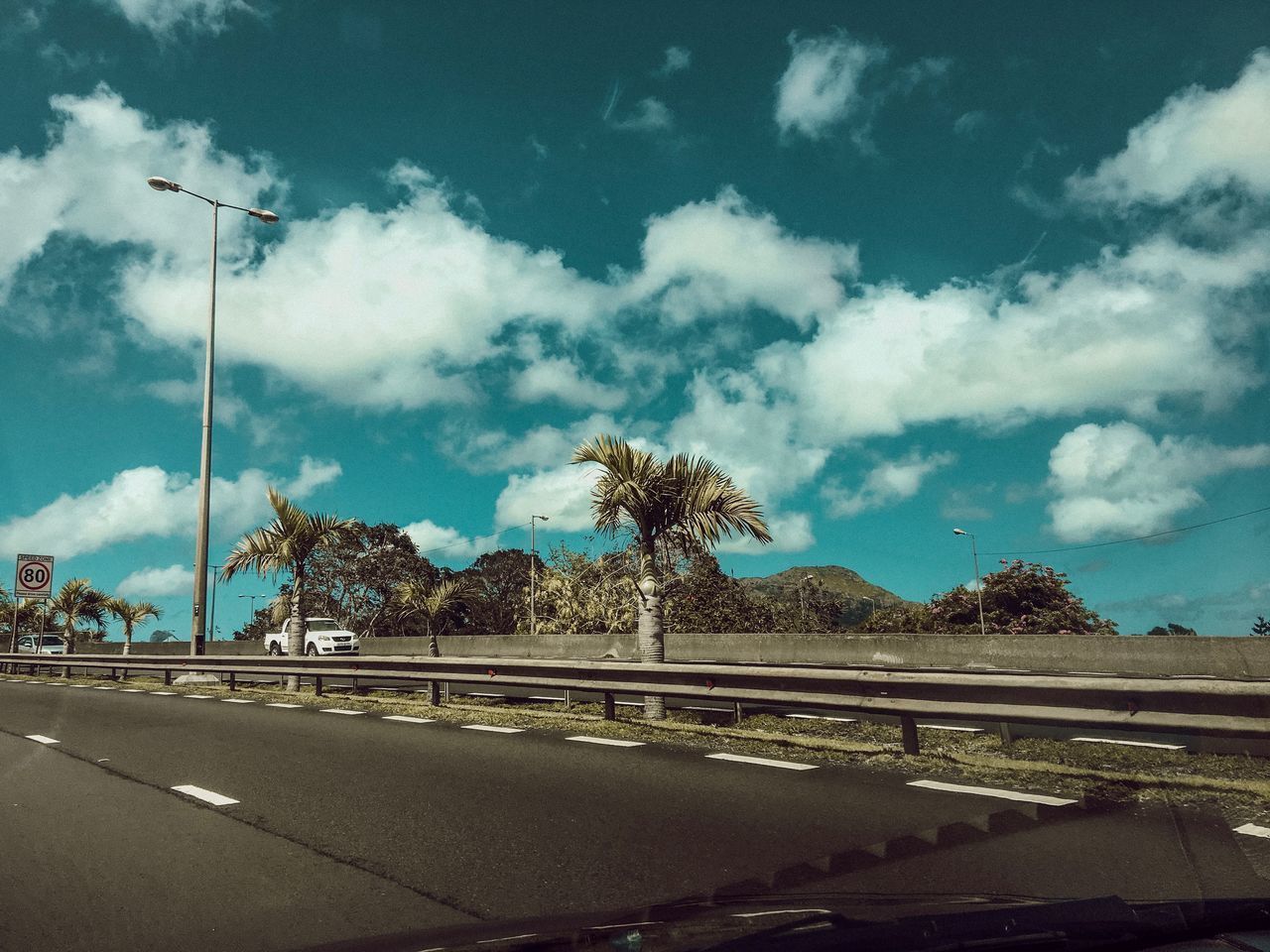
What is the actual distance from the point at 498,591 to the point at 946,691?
8561 centimetres

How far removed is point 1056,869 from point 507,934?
9.86 ft

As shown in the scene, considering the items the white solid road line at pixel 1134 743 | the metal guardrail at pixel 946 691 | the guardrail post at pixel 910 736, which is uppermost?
the metal guardrail at pixel 946 691

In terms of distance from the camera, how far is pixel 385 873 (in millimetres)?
5035

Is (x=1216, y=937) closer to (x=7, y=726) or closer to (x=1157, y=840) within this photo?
(x=1157, y=840)

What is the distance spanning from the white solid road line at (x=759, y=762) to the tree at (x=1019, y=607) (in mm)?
41244

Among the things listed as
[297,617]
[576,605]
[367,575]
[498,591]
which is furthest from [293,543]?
[498,591]

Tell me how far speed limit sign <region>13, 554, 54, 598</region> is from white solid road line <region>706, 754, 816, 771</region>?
2789 centimetres

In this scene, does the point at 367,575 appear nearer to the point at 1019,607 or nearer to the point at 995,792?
the point at 1019,607

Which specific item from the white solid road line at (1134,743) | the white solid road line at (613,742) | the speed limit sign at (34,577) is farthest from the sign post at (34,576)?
the white solid road line at (1134,743)

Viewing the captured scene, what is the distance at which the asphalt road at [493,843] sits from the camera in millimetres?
4434

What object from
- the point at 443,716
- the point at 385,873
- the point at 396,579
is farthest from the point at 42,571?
the point at 396,579

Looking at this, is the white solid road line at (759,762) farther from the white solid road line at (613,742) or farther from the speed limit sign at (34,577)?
the speed limit sign at (34,577)

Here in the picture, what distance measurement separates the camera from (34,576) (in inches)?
1203

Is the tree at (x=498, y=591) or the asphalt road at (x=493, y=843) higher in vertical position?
the tree at (x=498, y=591)
